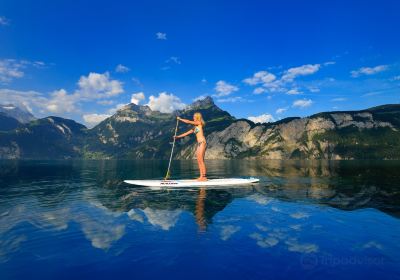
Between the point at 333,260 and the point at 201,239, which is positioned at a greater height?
the point at 201,239

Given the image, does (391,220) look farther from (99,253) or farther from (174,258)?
(99,253)

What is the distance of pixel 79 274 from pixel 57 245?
18.1ft

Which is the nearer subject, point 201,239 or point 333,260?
point 333,260

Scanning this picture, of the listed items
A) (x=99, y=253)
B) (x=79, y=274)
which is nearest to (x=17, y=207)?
(x=99, y=253)

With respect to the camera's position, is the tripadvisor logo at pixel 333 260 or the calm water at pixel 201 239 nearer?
the calm water at pixel 201 239

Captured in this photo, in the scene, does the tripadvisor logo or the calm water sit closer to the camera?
the calm water

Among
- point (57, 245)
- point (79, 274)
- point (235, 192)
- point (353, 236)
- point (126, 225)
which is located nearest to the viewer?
point (79, 274)

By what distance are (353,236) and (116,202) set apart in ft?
81.2

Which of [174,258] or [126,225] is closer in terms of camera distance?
[174,258]

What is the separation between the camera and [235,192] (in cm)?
4262

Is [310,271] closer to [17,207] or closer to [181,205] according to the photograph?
[181,205]

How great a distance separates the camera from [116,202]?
3525 cm

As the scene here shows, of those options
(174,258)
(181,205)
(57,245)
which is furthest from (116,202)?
(174,258)

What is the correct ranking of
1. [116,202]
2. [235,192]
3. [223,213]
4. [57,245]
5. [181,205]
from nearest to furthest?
[57,245], [223,213], [181,205], [116,202], [235,192]
